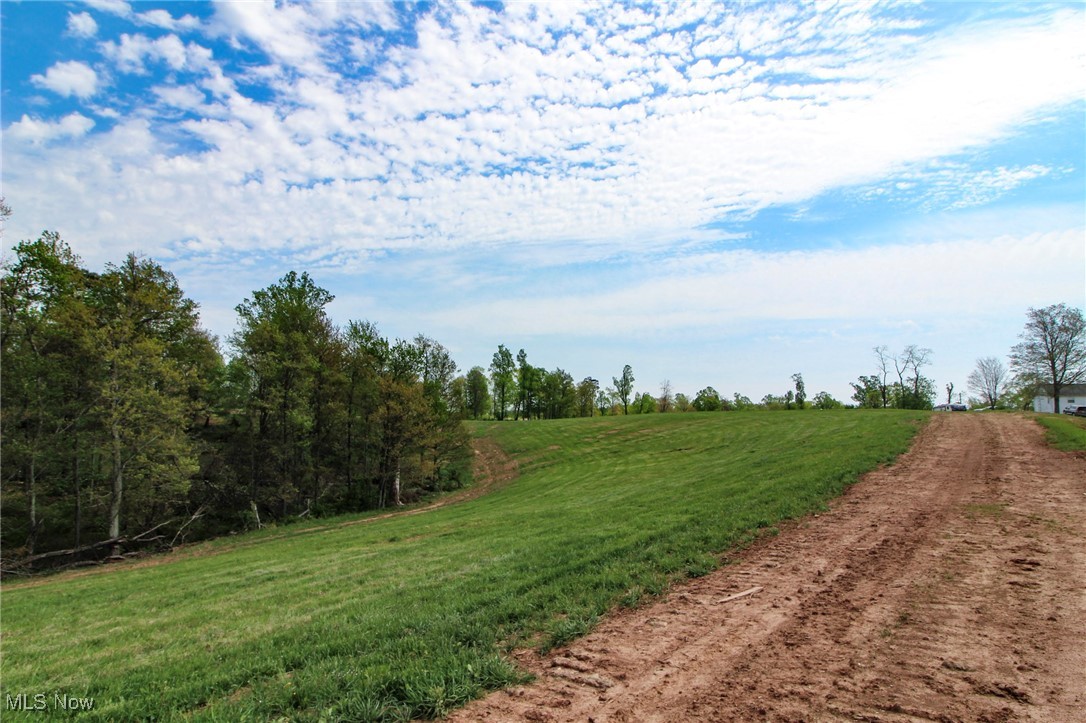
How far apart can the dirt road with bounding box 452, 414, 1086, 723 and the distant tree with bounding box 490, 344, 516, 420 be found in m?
80.5

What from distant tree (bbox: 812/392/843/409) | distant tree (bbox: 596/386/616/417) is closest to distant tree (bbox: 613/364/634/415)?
distant tree (bbox: 596/386/616/417)

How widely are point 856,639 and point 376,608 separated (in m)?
5.76

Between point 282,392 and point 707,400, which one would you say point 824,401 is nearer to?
point 707,400

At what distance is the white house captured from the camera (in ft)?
202

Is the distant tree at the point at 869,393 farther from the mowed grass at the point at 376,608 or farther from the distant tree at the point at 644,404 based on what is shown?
the mowed grass at the point at 376,608

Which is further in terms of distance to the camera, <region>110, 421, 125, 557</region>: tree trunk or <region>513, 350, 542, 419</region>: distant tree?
<region>513, 350, 542, 419</region>: distant tree

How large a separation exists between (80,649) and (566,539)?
7.55m

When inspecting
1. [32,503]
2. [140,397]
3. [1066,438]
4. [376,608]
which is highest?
[140,397]

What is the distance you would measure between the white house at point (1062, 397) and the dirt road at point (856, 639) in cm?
7345

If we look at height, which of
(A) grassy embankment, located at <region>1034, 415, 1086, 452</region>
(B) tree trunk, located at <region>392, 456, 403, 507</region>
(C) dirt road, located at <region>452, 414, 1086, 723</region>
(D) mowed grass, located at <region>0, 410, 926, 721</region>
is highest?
(A) grassy embankment, located at <region>1034, 415, 1086, 452</region>

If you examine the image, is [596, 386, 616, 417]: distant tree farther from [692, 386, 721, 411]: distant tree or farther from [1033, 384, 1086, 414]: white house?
[1033, 384, 1086, 414]: white house

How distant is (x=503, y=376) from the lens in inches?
3492

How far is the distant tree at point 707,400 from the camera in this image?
85000 mm

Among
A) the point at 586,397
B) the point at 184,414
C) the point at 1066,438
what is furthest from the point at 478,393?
the point at 1066,438
